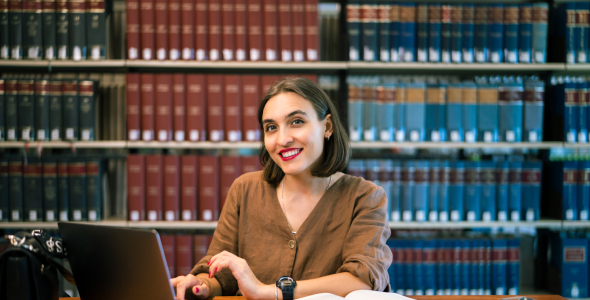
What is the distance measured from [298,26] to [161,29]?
2.32 feet

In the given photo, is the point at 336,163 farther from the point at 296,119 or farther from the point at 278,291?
the point at 278,291

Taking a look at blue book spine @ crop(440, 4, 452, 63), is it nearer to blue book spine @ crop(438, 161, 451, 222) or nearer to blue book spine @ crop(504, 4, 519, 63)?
blue book spine @ crop(504, 4, 519, 63)

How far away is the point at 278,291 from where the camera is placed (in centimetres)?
85

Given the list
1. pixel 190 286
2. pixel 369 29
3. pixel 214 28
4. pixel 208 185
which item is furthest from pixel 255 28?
pixel 190 286

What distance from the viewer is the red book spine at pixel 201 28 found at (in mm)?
1880

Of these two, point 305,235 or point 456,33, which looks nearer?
point 305,235

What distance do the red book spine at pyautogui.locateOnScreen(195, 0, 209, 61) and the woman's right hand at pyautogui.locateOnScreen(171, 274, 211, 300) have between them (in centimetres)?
129

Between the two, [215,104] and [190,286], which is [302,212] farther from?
[215,104]

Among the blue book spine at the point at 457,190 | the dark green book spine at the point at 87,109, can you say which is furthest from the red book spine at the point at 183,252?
the blue book spine at the point at 457,190

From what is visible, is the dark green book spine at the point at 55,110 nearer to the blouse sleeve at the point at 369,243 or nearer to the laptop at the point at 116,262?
the laptop at the point at 116,262

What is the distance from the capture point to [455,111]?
192 centimetres

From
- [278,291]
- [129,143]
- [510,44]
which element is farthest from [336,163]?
[510,44]

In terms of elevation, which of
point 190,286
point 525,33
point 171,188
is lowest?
point 190,286

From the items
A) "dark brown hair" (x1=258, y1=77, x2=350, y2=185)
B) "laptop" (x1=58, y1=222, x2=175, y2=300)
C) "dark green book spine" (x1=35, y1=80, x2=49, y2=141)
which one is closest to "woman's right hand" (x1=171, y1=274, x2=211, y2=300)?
"laptop" (x1=58, y1=222, x2=175, y2=300)
